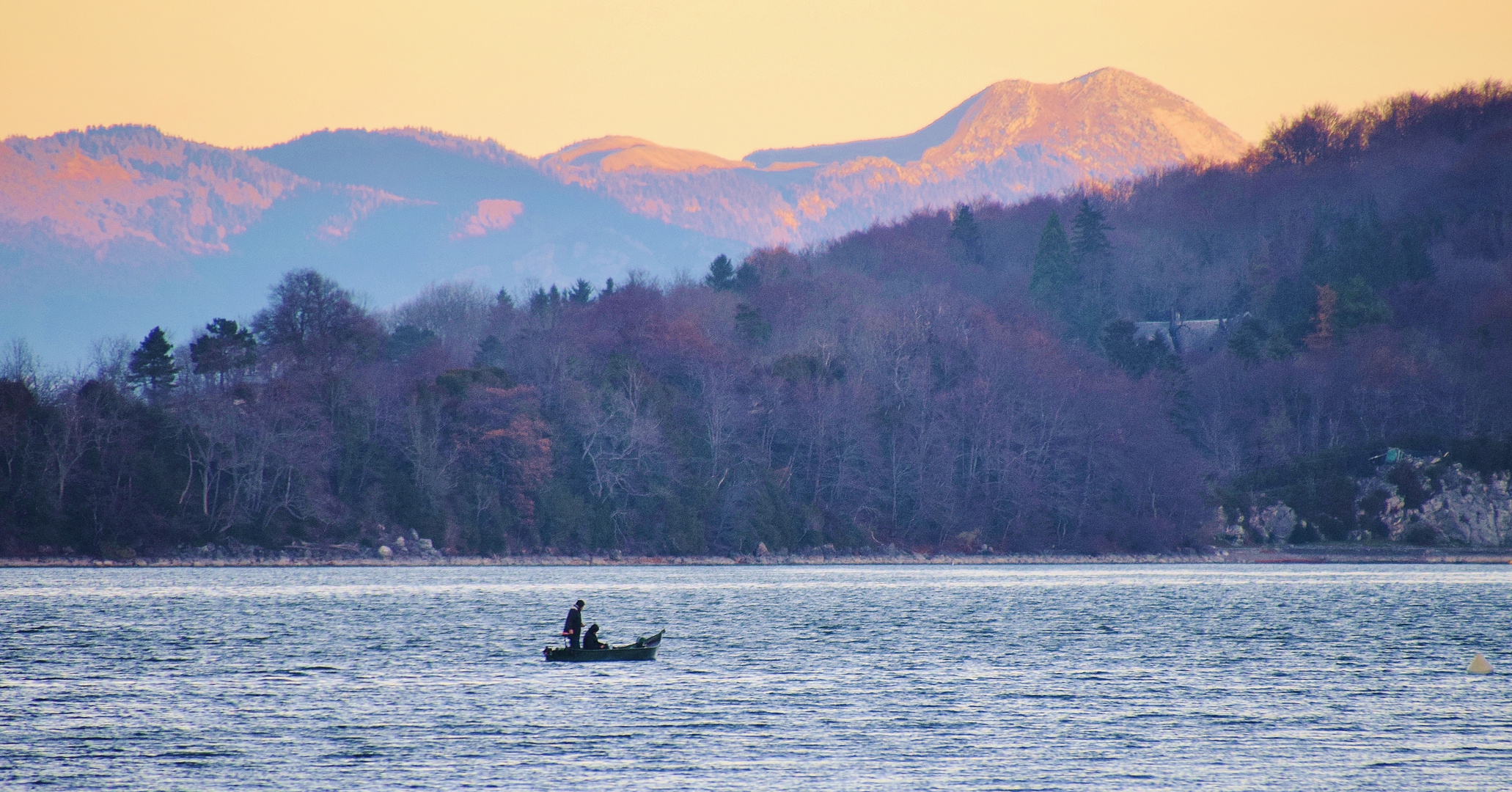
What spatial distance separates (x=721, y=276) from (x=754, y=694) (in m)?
Answer: 114

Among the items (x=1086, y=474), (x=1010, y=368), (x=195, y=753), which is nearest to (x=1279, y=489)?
(x=1086, y=474)

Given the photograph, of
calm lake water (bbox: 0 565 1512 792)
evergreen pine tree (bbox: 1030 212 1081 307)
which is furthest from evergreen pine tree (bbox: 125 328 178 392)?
evergreen pine tree (bbox: 1030 212 1081 307)

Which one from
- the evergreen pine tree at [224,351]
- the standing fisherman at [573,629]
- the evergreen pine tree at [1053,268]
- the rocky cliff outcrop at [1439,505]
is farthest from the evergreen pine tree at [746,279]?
the standing fisherman at [573,629]

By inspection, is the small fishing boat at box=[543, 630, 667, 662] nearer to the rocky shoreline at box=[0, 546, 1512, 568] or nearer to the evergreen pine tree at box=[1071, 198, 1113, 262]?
the rocky shoreline at box=[0, 546, 1512, 568]

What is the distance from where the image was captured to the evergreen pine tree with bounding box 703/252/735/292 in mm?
145000

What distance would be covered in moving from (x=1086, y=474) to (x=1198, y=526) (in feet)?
32.6

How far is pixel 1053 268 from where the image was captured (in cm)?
15125

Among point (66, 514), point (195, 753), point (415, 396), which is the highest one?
point (415, 396)

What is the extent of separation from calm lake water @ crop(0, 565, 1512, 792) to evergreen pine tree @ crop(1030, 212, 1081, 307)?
86.9 metres

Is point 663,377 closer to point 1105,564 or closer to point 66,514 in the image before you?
point 1105,564

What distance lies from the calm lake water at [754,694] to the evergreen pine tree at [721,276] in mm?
81139

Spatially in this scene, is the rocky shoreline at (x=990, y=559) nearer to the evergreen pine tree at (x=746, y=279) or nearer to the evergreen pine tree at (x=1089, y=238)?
the evergreen pine tree at (x=746, y=279)

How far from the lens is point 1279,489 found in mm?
114188

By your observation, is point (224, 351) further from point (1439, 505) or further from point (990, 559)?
point (1439, 505)
